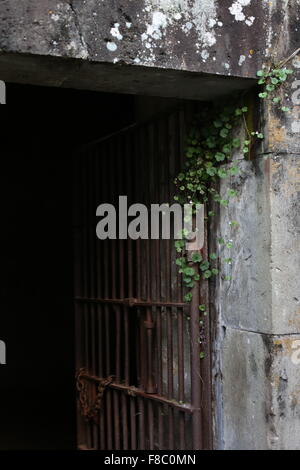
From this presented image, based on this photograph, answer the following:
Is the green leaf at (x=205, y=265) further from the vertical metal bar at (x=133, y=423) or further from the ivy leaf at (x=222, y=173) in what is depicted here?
the vertical metal bar at (x=133, y=423)

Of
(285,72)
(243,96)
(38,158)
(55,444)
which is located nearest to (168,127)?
(243,96)

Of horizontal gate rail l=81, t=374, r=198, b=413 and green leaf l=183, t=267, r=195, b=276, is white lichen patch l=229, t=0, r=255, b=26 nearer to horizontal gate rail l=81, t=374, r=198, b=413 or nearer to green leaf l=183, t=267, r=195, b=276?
green leaf l=183, t=267, r=195, b=276

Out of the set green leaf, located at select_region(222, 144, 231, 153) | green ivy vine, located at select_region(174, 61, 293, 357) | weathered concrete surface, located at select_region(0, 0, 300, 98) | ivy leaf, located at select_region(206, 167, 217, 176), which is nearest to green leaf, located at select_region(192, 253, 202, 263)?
green ivy vine, located at select_region(174, 61, 293, 357)

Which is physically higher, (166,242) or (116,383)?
(166,242)

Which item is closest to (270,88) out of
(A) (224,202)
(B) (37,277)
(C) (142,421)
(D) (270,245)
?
(A) (224,202)

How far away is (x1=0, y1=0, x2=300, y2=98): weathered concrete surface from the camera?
2.40 m

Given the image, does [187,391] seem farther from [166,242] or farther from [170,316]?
[166,242]

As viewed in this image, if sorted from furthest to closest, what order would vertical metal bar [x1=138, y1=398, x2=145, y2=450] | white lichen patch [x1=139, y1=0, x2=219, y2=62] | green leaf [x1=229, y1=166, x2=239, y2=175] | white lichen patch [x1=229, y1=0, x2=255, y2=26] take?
1. vertical metal bar [x1=138, y1=398, x2=145, y2=450]
2. green leaf [x1=229, y1=166, x2=239, y2=175]
3. white lichen patch [x1=229, y1=0, x2=255, y2=26]
4. white lichen patch [x1=139, y1=0, x2=219, y2=62]

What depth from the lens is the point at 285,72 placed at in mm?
2701

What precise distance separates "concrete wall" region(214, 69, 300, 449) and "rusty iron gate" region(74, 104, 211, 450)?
0.29 meters

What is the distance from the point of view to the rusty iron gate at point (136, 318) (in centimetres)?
317

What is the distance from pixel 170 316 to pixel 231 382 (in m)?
0.54

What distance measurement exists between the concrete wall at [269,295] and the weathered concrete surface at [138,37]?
23 cm

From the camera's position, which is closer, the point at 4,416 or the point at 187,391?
the point at 187,391
